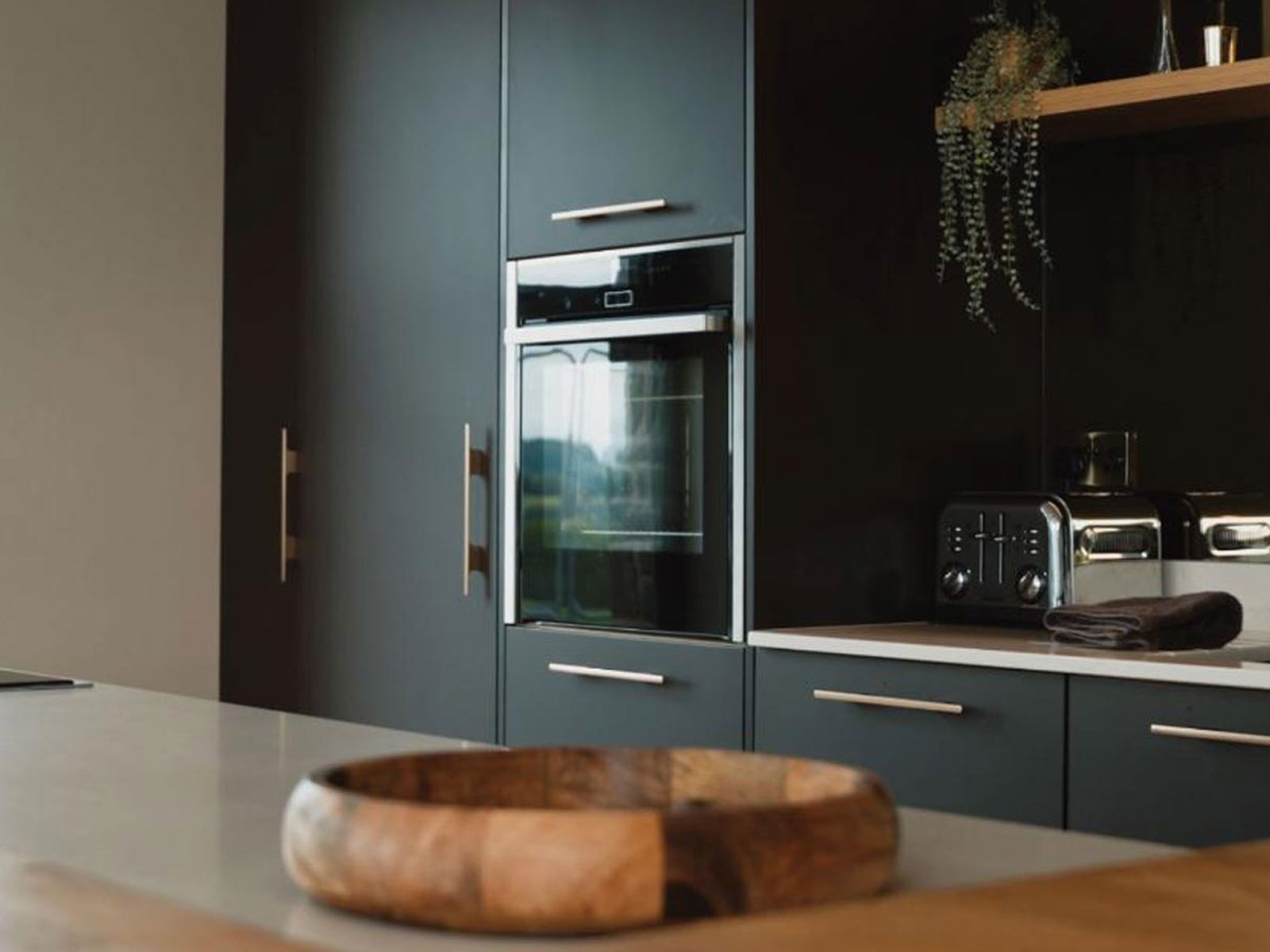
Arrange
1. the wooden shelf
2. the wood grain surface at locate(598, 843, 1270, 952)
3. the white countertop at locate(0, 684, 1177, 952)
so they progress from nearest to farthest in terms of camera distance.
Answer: the wood grain surface at locate(598, 843, 1270, 952) < the white countertop at locate(0, 684, 1177, 952) < the wooden shelf

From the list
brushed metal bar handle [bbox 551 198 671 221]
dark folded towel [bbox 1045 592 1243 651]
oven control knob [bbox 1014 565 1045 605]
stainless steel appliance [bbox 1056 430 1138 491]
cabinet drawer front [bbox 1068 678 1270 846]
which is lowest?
cabinet drawer front [bbox 1068 678 1270 846]

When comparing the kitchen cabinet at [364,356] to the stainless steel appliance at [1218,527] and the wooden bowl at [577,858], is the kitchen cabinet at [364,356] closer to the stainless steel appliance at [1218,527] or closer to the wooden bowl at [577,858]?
the stainless steel appliance at [1218,527]

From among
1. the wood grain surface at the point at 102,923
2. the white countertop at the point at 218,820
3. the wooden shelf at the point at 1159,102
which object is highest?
the wooden shelf at the point at 1159,102

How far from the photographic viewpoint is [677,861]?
89 cm

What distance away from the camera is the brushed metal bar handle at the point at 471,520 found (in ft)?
12.2

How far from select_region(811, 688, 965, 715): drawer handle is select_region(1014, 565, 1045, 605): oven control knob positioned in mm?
336

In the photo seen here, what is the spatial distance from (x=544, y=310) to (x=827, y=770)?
2.57m

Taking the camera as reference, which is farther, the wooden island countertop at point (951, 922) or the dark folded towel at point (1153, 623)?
the dark folded towel at point (1153, 623)

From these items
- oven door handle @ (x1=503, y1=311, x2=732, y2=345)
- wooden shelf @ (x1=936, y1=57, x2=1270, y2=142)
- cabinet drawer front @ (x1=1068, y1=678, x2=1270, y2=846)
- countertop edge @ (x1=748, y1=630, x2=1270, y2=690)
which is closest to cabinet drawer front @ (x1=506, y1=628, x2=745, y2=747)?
countertop edge @ (x1=748, y1=630, x2=1270, y2=690)

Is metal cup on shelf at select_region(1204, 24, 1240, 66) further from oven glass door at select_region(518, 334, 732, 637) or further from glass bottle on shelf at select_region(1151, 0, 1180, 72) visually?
oven glass door at select_region(518, 334, 732, 637)

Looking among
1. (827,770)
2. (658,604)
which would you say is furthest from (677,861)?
(658,604)

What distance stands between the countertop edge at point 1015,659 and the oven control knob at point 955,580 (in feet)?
0.87

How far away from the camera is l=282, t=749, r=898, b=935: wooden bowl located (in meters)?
0.89

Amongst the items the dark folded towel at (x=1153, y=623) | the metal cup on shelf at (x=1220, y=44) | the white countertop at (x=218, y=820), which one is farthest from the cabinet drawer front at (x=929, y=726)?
the white countertop at (x=218, y=820)
